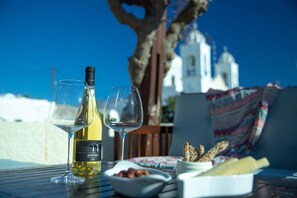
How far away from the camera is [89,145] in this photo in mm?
779

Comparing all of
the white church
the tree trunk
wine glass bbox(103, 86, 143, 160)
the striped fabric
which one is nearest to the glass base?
wine glass bbox(103, 86, 143, 160)

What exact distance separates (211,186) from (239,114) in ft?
5.56

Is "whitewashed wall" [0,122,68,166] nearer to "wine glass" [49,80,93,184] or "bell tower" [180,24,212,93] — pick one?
"wine glass" [49,80,93,184]

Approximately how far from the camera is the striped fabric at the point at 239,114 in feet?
6.20

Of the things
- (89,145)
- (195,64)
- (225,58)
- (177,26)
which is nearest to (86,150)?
(89,145)

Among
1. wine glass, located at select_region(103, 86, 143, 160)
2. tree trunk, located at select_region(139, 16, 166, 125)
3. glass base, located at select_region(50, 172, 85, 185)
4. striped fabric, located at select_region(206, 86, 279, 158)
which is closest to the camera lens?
glass base, located at select_region(50, 172, 85, 185)

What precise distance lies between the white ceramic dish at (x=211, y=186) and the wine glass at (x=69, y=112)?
0.32 m

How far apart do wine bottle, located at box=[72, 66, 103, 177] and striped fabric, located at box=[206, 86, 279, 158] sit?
126 centimetres

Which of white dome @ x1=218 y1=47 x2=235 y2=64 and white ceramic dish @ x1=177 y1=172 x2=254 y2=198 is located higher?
white dome @ x1=218 y1=47 x2=235 y2=64

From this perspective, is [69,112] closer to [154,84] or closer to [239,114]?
[239,114]

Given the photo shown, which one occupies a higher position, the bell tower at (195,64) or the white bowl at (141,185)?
the bell tower at (195,64)

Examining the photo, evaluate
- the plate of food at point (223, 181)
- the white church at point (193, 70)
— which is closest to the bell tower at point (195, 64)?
the white church at point (193, 70)

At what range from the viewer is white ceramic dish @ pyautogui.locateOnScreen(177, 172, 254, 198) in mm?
467

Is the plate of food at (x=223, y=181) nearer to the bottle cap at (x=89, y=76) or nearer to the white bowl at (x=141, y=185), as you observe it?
the white bowl at (x=141, y=185)
